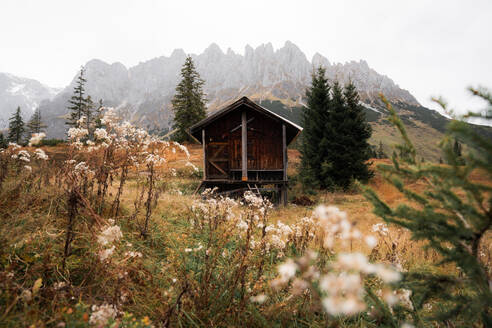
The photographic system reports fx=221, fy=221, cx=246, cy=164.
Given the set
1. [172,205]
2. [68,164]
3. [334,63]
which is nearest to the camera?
[68,164]

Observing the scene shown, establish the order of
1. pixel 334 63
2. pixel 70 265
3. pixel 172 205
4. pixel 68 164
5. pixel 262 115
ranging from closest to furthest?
pixel 70 265 < pixel 68 164 < pixel 172 205 < pixel 262 115 < pixel 334 63

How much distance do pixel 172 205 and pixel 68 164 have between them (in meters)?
3.23

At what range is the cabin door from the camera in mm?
13152

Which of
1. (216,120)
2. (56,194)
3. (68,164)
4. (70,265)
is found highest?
(216,120)

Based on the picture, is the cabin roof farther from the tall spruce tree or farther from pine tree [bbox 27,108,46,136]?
pine tree [bbox 27,108,46,136]

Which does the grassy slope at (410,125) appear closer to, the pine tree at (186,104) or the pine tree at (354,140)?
the pine tree at (186,104)

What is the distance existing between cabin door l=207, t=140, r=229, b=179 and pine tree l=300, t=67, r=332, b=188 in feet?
30.0

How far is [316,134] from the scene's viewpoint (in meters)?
20.5

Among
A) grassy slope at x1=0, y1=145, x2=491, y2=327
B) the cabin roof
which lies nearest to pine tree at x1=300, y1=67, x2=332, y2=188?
the cabin roof

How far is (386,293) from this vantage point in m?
0.91

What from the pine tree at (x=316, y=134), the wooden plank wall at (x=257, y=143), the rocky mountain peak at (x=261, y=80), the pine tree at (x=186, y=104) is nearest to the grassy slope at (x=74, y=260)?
the wooden plank wall at (x=257, y=143)

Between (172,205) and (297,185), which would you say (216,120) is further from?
(297,185)

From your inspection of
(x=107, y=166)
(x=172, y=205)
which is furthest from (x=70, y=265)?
(x=172, y=205)

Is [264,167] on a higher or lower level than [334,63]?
lower
